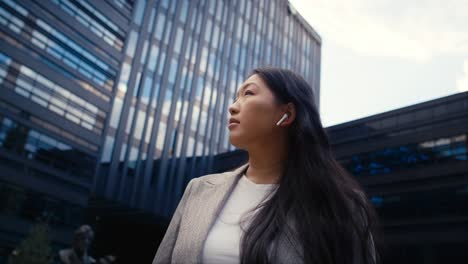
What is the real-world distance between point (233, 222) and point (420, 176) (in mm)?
30968

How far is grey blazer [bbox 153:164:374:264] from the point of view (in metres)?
1.73

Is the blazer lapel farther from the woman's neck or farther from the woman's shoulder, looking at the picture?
the woman's neck

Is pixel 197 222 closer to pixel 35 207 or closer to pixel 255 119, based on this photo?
pixel 255 119

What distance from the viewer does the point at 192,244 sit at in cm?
180

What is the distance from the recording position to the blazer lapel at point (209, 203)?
71.8 inches

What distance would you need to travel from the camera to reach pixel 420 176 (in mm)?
29906

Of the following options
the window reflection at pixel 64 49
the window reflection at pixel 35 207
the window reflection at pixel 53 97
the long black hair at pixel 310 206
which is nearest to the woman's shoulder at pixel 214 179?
the long black hair at pixel 310 206

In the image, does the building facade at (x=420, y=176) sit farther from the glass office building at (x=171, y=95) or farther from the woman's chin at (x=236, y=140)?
the woman's chin at (x=236, y=140)

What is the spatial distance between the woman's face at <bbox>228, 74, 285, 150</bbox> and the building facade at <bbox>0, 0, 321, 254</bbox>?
27.2 metres

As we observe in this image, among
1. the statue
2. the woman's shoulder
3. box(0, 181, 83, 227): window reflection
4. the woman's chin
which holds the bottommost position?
the statue

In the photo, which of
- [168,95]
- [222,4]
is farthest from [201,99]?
[222,4]

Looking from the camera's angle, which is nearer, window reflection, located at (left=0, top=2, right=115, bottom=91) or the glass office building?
window reflection, located at (left=0, top=2, right=115, bottom=91)

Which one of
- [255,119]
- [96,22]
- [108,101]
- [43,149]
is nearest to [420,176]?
[108,101]

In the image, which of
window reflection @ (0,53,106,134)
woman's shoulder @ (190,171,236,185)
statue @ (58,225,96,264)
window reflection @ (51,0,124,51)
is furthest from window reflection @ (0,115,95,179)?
woman's shoulder @ (190,171,236,185)
